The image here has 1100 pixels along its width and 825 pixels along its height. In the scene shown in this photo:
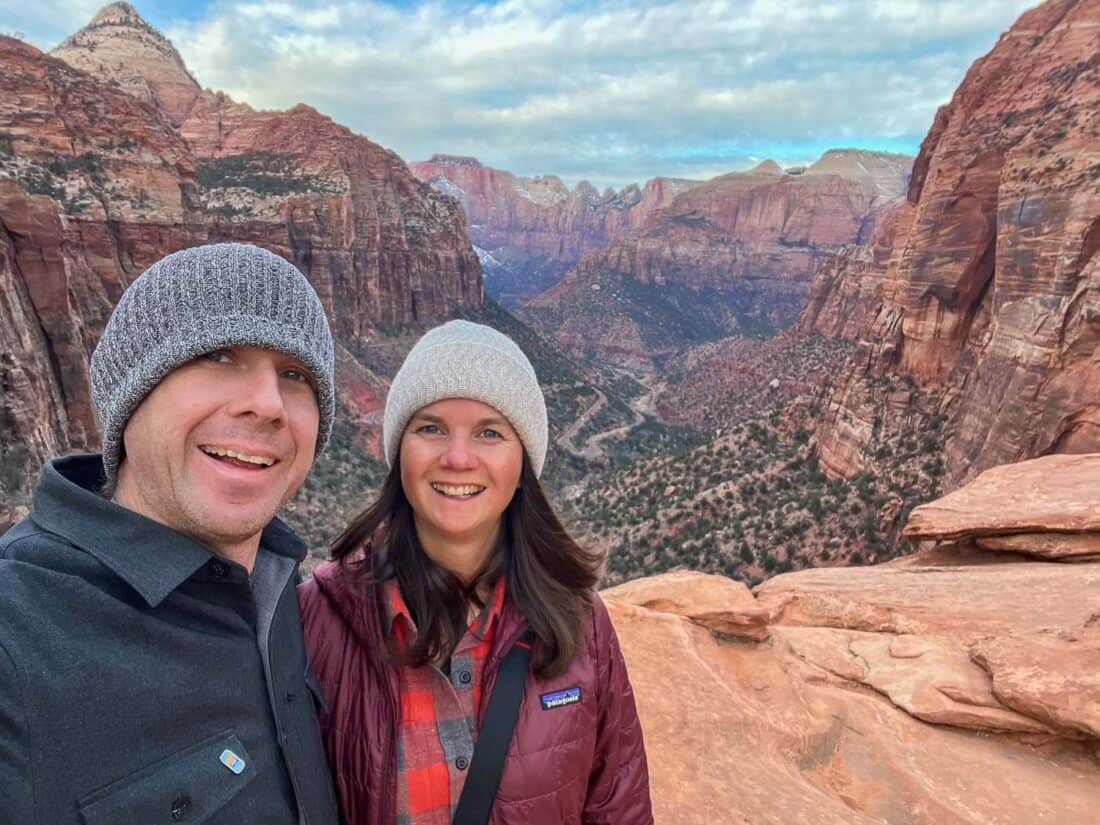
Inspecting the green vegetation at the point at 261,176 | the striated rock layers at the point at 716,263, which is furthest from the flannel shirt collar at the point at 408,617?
the striated rock layers at the point at 716,263

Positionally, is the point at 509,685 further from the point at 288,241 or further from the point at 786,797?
the point at 288,241

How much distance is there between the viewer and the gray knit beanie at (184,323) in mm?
1721

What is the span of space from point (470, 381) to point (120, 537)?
4.65 feet

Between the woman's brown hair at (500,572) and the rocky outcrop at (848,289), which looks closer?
the woman's brown hair at (500,572)

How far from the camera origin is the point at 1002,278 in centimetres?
1727

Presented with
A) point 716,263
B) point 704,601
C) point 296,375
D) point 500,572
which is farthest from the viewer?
point 716,263

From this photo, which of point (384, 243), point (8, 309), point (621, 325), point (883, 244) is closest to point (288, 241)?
point (384, 243)

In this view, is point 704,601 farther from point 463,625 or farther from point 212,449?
point 212,449

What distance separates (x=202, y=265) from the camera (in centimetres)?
185

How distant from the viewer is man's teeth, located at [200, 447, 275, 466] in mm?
1750

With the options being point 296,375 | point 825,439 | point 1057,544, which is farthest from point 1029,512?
point 825,439

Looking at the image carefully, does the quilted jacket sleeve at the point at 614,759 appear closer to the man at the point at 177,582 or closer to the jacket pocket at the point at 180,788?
the man at the point at 177,582

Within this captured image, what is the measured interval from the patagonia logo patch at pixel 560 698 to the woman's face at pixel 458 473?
0.66m

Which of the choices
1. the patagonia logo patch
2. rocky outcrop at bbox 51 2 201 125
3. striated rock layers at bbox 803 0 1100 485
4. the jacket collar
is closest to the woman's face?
the patagonia logo patch
